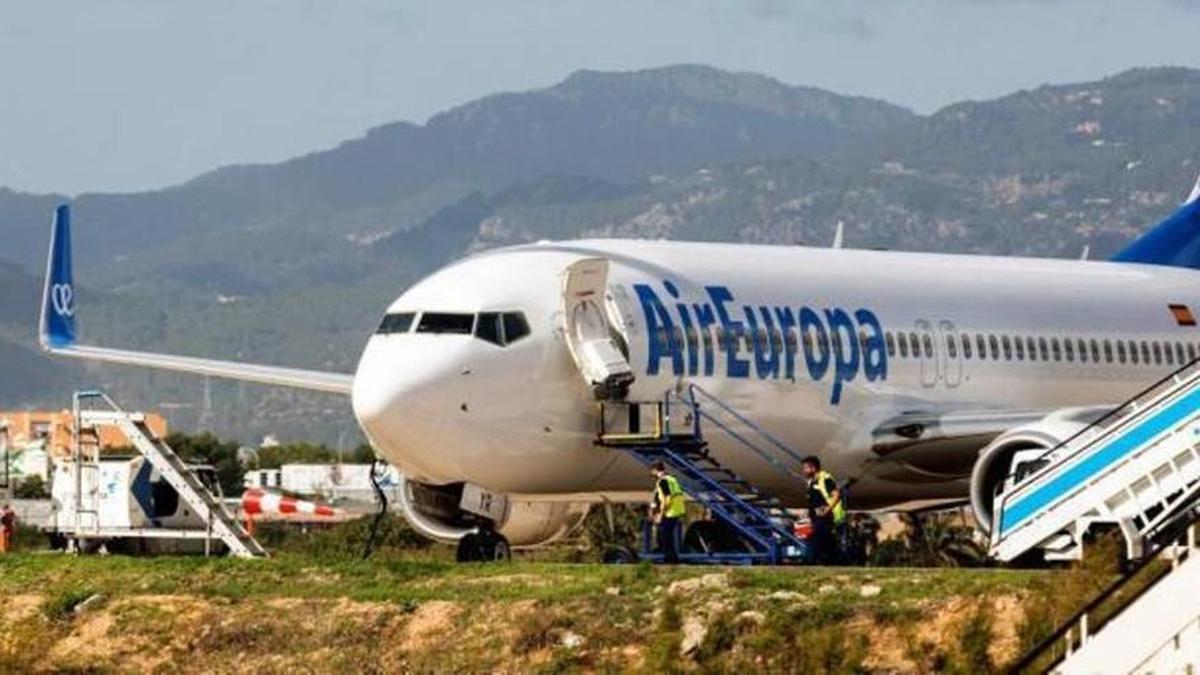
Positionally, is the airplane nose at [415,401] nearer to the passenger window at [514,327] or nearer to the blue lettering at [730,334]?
the passenger window at [514,327]

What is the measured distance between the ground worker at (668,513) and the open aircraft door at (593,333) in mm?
1256

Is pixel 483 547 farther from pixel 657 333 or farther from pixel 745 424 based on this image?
pixel 745 424

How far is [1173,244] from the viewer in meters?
51.1

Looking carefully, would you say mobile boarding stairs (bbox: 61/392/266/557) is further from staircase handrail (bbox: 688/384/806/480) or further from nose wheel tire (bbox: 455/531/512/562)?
staircase handrail (bbox: 688/384/806/480)

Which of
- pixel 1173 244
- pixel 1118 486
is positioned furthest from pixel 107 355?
pixel 1118 486

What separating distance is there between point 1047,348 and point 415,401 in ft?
36.6

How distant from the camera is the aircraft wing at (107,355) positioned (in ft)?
150

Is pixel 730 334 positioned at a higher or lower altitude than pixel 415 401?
higher

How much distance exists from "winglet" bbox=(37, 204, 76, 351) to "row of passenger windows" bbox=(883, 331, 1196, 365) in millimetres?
19578

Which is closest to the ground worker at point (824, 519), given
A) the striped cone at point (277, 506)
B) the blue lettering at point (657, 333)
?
the blue lettering at point (657, 333)

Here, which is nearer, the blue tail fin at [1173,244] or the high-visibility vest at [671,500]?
the high-visibility vest at [671,500]

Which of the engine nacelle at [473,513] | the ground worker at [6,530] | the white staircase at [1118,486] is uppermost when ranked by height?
the white staircase at [1118,486]

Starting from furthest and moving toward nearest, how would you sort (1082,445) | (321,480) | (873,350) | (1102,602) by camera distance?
(321,480) < (873,350) < (1082,445) < (1102,602)

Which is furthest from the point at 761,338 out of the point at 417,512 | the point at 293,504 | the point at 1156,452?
the point at 293,504
